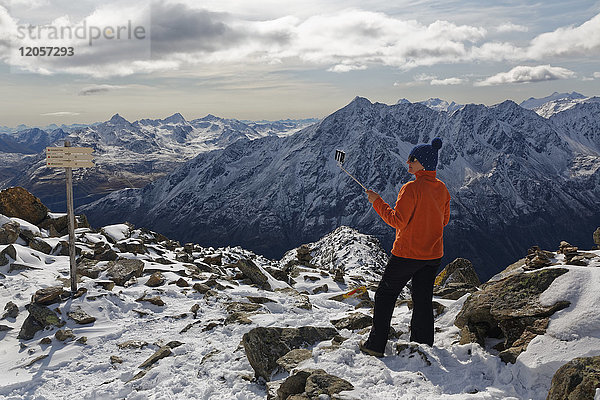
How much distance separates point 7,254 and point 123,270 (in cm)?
496

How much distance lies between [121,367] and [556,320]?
400 inches

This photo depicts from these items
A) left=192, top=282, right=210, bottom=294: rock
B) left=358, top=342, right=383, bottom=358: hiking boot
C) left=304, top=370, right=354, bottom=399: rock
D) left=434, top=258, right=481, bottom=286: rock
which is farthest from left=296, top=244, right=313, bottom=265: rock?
left=304, top=370, right=354, bottom=399: rock

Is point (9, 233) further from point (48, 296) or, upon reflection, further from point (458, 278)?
point (458, 278)

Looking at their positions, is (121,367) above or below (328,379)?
below

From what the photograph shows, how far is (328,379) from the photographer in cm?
645

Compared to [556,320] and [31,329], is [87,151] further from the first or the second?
[556,320]

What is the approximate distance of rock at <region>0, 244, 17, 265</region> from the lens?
16.3 metres

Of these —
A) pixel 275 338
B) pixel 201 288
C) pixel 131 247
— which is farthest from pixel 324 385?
pixel 131 247

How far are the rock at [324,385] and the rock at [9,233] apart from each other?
19774 millimetres

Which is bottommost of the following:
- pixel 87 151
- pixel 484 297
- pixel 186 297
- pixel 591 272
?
pixel 186 297

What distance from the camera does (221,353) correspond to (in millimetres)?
9367

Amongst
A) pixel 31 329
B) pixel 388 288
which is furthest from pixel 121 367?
pixel 388 288

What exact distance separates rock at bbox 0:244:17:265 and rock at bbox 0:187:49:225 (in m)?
8.88

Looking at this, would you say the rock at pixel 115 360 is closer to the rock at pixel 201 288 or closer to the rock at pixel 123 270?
the rock at pixel 201 288
